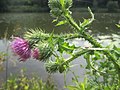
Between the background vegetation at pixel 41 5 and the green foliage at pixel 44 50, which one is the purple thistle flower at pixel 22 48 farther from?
the background vegetation at pixel 41 5

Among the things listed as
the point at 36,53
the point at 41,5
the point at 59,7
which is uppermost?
the point at 59,7

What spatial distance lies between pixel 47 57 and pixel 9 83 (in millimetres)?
2891

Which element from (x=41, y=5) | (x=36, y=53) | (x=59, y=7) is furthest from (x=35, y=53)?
(x=41, y=5)

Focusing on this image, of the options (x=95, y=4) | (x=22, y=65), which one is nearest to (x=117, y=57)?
(x=22, y=65)

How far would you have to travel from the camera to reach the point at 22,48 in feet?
3.34

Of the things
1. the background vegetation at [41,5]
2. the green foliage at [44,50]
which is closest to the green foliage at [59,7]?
the green foliage at [44,50]

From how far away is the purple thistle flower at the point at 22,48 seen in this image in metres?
1.00

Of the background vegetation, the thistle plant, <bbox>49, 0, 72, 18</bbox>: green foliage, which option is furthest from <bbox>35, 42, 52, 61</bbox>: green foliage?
the background vegetation

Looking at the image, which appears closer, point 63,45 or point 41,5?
point 63,45

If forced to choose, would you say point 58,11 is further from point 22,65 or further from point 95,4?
point 95,4

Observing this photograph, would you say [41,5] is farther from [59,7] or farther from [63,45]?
[63,45]

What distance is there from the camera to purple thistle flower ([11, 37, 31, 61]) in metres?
1.00

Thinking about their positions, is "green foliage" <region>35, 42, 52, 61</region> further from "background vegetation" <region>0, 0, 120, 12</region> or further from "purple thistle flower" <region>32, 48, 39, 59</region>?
"background vegetation" <region>0, 0, 120, 12</region>

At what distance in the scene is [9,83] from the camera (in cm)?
380
